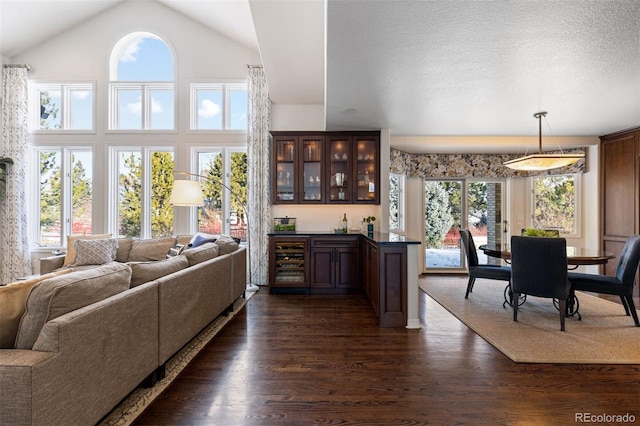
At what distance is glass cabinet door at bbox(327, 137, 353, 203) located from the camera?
4938 millimetres

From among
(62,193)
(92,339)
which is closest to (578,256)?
(92,339)

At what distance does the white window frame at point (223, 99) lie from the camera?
17.6 feet

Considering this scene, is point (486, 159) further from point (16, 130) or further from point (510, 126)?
point (16, 130)

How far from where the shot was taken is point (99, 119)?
5.33 meters

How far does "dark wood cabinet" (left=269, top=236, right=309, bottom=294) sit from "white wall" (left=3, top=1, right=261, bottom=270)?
1944mm

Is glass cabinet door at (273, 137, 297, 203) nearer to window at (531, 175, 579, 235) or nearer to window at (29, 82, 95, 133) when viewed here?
window at (29, 82, 95, 133)

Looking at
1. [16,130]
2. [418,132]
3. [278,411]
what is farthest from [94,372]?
[16,130]

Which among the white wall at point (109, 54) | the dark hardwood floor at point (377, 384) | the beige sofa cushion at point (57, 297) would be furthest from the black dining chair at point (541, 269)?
the white wall at point (109, 54)

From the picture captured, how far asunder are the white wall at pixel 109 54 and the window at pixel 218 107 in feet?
0.52

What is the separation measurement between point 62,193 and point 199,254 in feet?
14.1

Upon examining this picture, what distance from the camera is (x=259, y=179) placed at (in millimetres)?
5035

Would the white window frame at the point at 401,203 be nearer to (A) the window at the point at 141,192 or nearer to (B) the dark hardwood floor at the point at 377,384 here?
(B) the dark hardwood floor at the point at 377,384

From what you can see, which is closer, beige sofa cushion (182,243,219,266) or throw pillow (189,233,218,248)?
beige sofa cushion (182,243,219,266)

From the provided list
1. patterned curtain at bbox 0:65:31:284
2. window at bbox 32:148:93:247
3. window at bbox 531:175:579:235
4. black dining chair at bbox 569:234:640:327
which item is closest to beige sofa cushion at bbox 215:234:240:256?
window at bbox 32:148:93:247
